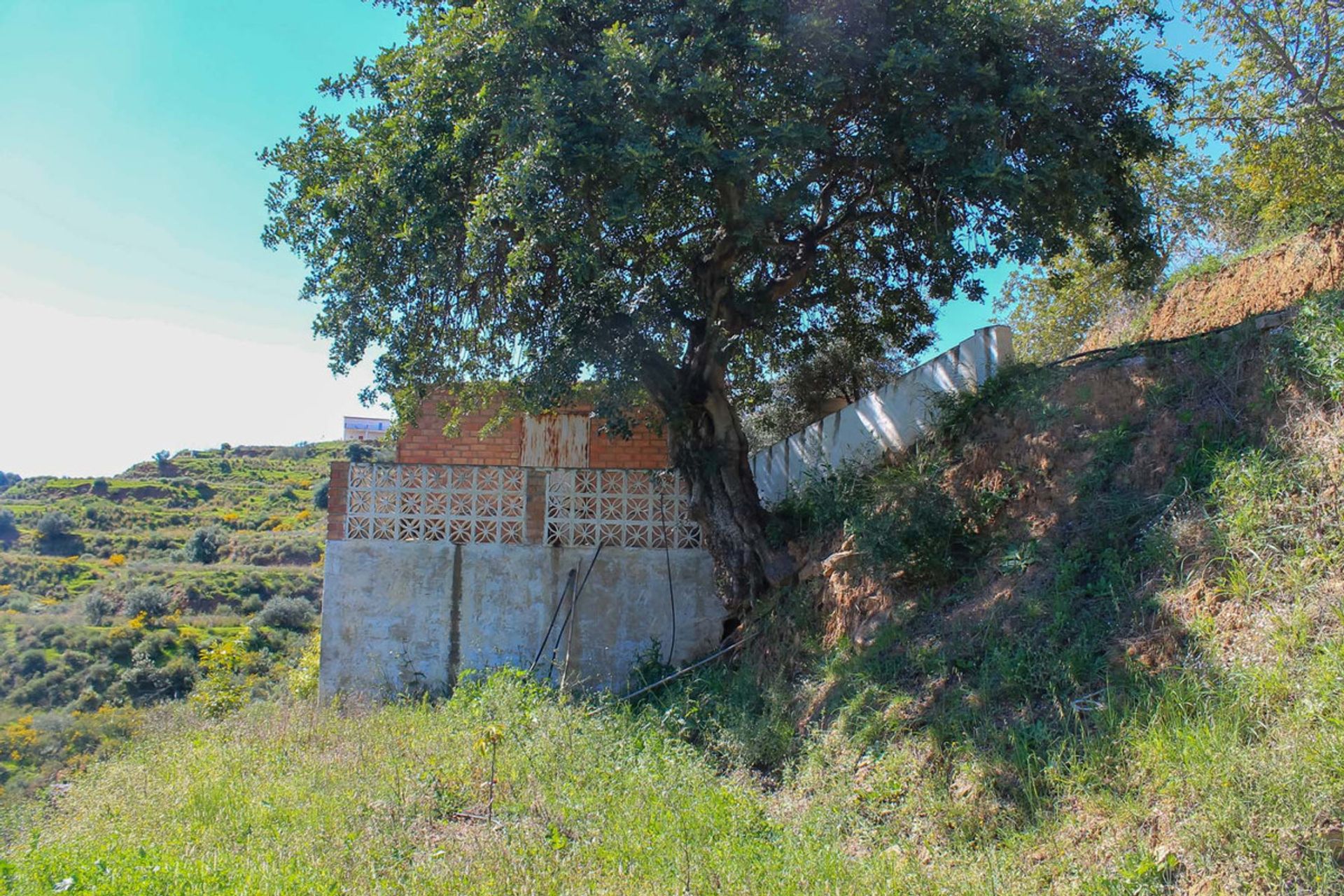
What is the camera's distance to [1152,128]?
8.54 metres

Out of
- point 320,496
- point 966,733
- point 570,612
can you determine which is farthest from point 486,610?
point 320,496

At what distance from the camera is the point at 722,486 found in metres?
9.26

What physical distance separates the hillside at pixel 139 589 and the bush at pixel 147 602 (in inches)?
2.0

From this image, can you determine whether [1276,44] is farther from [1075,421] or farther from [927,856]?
[927,856]

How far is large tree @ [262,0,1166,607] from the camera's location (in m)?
7.05

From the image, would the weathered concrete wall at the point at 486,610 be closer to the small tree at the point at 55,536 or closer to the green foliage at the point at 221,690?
the green foliage at the point at 221,690

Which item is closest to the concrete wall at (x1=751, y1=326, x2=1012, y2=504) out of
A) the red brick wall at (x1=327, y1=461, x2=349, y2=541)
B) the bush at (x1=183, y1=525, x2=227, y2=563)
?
the red brick wall at (x1=327, y1=461, x2=349, y2=541)

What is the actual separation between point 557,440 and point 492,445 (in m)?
0.92

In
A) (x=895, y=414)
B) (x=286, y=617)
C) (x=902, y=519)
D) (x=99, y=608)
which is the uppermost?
(x=895, y=414)

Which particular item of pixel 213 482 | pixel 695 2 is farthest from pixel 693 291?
pixel 213 482

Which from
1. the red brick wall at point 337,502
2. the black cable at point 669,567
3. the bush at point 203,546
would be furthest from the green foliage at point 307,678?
the bush at point 203,546

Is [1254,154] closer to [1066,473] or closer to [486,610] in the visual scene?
[1066,473]

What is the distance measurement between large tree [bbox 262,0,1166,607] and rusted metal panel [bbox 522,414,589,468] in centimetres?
263

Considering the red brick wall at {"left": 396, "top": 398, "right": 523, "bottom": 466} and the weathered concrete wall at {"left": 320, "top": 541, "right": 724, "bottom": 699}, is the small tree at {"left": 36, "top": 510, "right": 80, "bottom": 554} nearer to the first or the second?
the red brick wall at {"left": 396, "top": 398, "right": 523, "bottom": 466}
